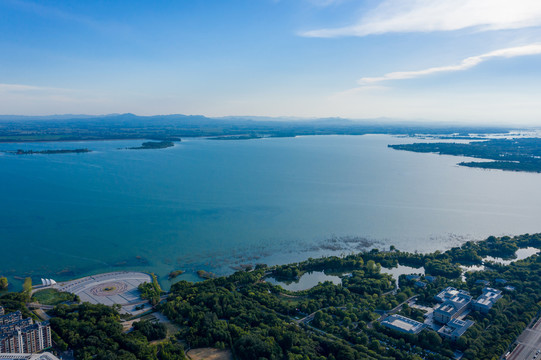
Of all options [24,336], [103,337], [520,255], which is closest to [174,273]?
[103,337]

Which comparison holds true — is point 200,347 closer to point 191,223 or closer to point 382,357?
point 382,357

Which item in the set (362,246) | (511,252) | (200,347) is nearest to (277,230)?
(362,246)

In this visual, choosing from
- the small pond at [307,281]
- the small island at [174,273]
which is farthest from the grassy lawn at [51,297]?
the small pond at [307,281]

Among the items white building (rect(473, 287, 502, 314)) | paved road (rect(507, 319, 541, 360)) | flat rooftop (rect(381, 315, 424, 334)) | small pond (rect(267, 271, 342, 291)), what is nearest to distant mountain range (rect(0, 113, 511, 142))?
small pond (rect(267, 271, 342, 291))

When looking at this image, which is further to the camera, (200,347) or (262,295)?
(262,295)

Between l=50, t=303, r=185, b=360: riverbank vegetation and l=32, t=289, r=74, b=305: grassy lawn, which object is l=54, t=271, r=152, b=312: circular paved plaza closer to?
l=32, t=289, r=74, b=305: grassy lawn

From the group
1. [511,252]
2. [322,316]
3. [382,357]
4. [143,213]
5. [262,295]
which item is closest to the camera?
[382,357]
